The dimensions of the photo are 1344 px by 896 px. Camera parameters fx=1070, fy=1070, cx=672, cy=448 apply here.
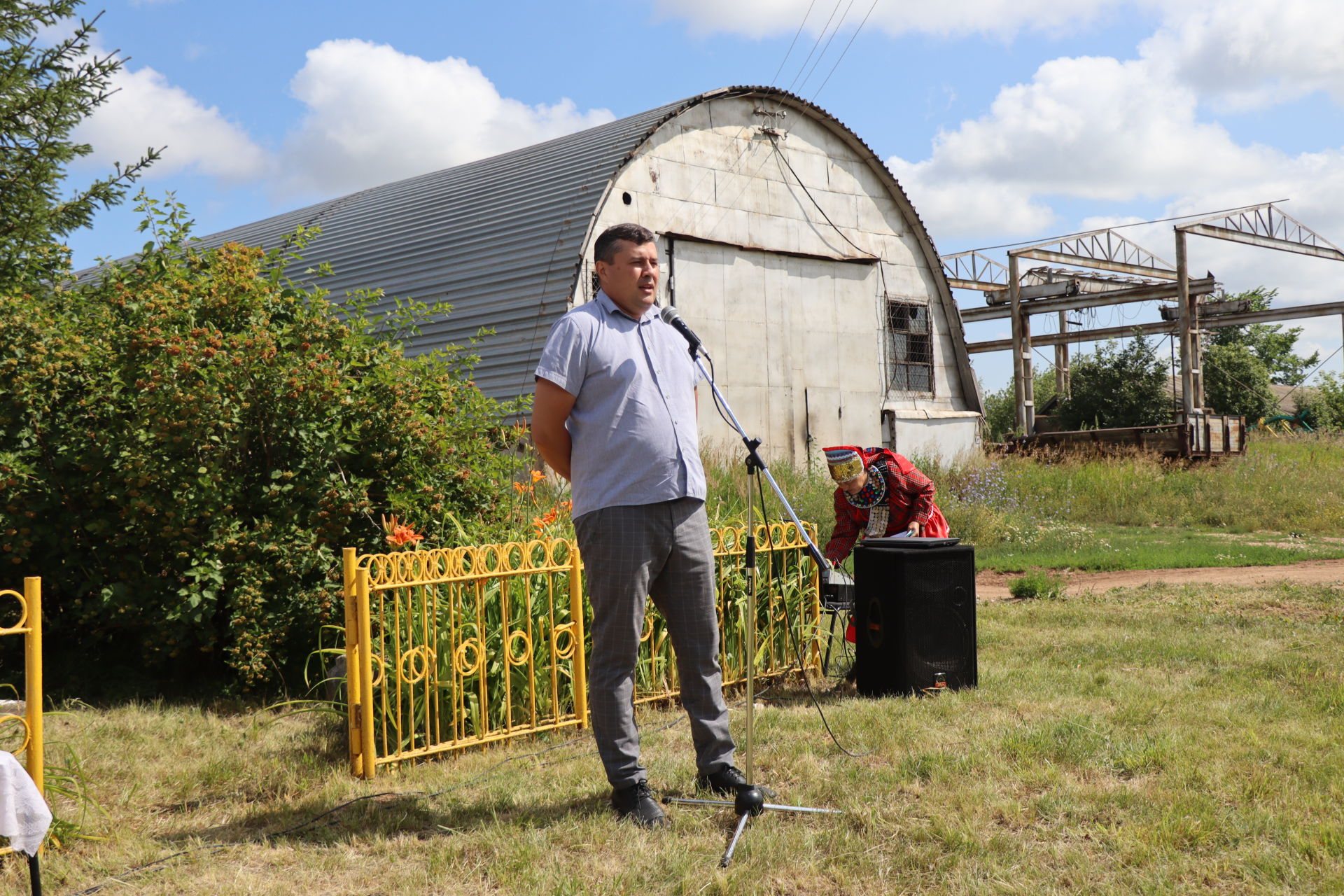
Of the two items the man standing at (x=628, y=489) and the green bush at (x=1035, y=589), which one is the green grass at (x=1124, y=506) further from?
the man standing at (x=628, y=489)

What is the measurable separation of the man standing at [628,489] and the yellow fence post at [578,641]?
1.46m

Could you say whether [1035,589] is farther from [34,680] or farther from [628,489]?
[34,680]

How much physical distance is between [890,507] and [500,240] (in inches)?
359

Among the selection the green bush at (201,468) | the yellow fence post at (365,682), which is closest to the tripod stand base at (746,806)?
the yellow fence post at (365,682)

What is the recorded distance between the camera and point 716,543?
6324 mm

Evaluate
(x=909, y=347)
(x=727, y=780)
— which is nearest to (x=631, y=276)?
(x=727, y=780)

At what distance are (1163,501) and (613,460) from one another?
14.8 meters

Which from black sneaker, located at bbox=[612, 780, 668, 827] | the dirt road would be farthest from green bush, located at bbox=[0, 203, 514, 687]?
the dirt road

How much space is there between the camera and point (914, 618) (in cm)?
563

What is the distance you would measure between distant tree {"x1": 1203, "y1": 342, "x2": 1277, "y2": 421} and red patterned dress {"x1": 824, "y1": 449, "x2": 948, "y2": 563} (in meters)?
35.9

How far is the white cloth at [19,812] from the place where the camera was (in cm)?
322

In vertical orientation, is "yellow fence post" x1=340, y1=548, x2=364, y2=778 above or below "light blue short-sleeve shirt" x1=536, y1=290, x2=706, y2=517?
below

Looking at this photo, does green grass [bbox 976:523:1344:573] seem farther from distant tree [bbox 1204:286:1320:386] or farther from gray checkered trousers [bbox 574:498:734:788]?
distant tree [bbox 1204:286:1320:386]

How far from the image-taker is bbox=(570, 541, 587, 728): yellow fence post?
5453 millimetres
